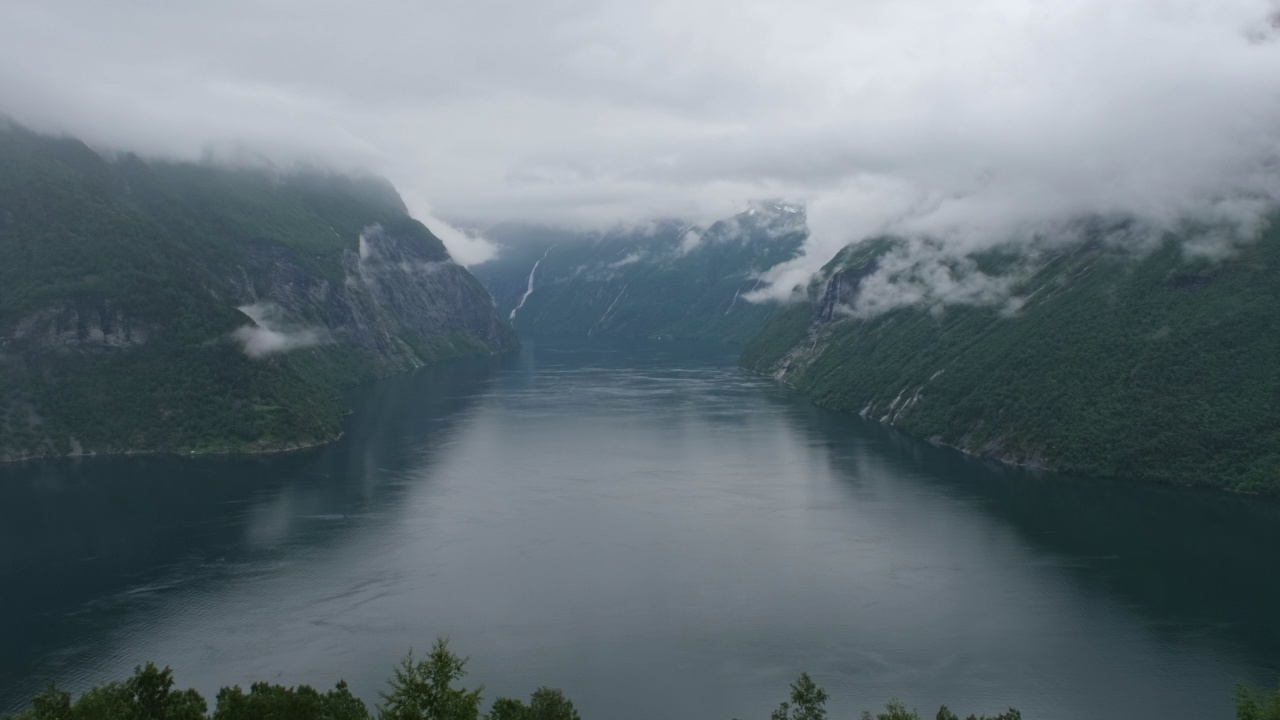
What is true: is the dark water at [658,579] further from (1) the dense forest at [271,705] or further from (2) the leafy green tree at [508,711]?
(2) the leafy green tree at [508,711]

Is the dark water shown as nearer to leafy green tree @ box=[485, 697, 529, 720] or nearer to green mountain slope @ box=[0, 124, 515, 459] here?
green mountain slope @ box=[0, 124, 515, 459]

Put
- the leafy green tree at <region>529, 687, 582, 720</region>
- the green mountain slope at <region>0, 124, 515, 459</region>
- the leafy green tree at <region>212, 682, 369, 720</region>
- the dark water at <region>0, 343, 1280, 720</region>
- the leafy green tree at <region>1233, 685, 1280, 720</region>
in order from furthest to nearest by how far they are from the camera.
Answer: the green mountain slope at <region>0, 124, 515, 459</region>
the dark water at <region>0, 343, 1280, 720</region>
the leafy green tree at <region>529, 687, 582, 720</region>
the leafy green tree at <region>212, 682, 369, 720</region>
the leafy green tree at <region>1233, 685, 1280, 720</region>

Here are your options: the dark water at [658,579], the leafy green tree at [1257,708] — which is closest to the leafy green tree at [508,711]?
the dark water at [658,579]

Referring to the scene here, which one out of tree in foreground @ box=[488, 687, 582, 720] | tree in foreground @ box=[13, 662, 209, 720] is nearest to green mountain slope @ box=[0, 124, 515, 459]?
tree in foreground @ box=[13, 662, 209, 720]

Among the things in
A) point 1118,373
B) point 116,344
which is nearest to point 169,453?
point 116,344

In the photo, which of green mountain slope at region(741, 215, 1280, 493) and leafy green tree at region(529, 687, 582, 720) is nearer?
leafy green tree at region(529, 687, 582, 720)

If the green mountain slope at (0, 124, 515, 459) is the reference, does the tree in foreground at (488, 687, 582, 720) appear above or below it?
below
